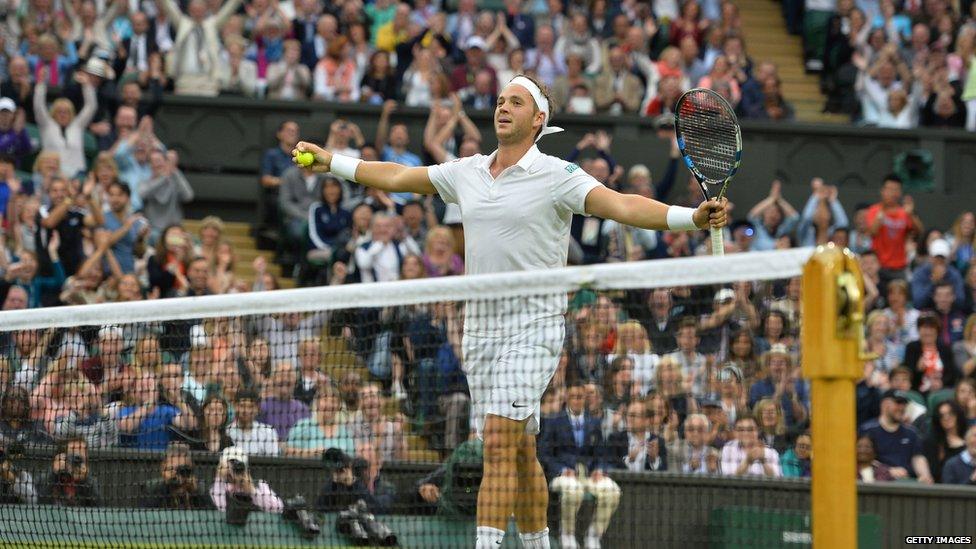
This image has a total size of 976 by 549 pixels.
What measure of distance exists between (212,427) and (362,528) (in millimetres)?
1176

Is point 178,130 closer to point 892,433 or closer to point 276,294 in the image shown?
point 892,433

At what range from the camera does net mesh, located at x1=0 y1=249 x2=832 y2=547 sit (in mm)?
8000

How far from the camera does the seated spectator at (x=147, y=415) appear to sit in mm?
8945

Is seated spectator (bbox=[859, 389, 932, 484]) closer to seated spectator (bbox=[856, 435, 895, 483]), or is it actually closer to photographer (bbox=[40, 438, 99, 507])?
seated spectator (bbox=[856, 435, 895, 483])

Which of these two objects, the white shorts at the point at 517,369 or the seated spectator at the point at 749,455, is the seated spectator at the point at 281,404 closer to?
the white shorts at the point at 517,369

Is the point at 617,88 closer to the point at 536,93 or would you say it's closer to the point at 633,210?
the point at 536,93

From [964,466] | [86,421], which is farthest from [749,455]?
[964,466]

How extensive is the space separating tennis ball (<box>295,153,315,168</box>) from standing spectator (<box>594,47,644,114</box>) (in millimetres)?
11512

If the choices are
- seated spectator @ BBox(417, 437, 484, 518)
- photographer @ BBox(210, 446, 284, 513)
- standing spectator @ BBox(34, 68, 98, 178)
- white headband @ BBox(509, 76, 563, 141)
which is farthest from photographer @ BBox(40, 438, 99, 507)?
standing spectator @ BBox(34, 68, 98, 178)

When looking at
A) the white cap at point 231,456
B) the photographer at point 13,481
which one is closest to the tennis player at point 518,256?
the white cap at point 231,456

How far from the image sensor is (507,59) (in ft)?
65.8

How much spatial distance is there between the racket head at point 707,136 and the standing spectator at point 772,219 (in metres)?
9.76

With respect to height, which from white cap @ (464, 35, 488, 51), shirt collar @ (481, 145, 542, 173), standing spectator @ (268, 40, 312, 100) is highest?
white cap @ (464, 35, 488, 51)

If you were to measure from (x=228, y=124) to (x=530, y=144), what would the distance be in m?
11.4
